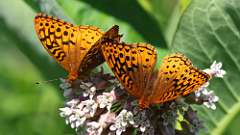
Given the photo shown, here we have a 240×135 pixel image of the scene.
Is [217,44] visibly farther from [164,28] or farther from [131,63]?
[131,63]

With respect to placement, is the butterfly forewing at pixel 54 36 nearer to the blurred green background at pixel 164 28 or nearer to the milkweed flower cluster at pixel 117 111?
the milkweed flower cluster at pixel 117 111

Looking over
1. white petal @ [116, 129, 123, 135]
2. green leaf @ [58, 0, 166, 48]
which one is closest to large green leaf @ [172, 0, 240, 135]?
green leaf @ [58, 0, 166, 48]

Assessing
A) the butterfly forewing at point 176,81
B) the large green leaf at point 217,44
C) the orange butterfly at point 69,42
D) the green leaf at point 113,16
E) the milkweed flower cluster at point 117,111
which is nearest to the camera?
the butterfly forewing at point 176,81

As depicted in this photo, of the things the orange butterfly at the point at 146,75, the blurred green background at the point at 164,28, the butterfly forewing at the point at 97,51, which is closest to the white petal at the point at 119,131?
the orange butterfly at the point at 146,75

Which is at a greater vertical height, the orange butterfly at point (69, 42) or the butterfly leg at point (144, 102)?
the orange butterfly at point (69, 42)

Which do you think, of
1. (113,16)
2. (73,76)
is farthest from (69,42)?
(113,16)

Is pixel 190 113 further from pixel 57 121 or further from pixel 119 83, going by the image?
pixel 57 121

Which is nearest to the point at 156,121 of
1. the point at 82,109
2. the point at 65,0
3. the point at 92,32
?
the point at 82,109

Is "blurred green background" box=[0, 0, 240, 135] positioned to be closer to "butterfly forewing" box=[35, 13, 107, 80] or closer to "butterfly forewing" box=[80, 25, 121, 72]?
"butterfly forewing" box=[35, 13, 107, 80]
